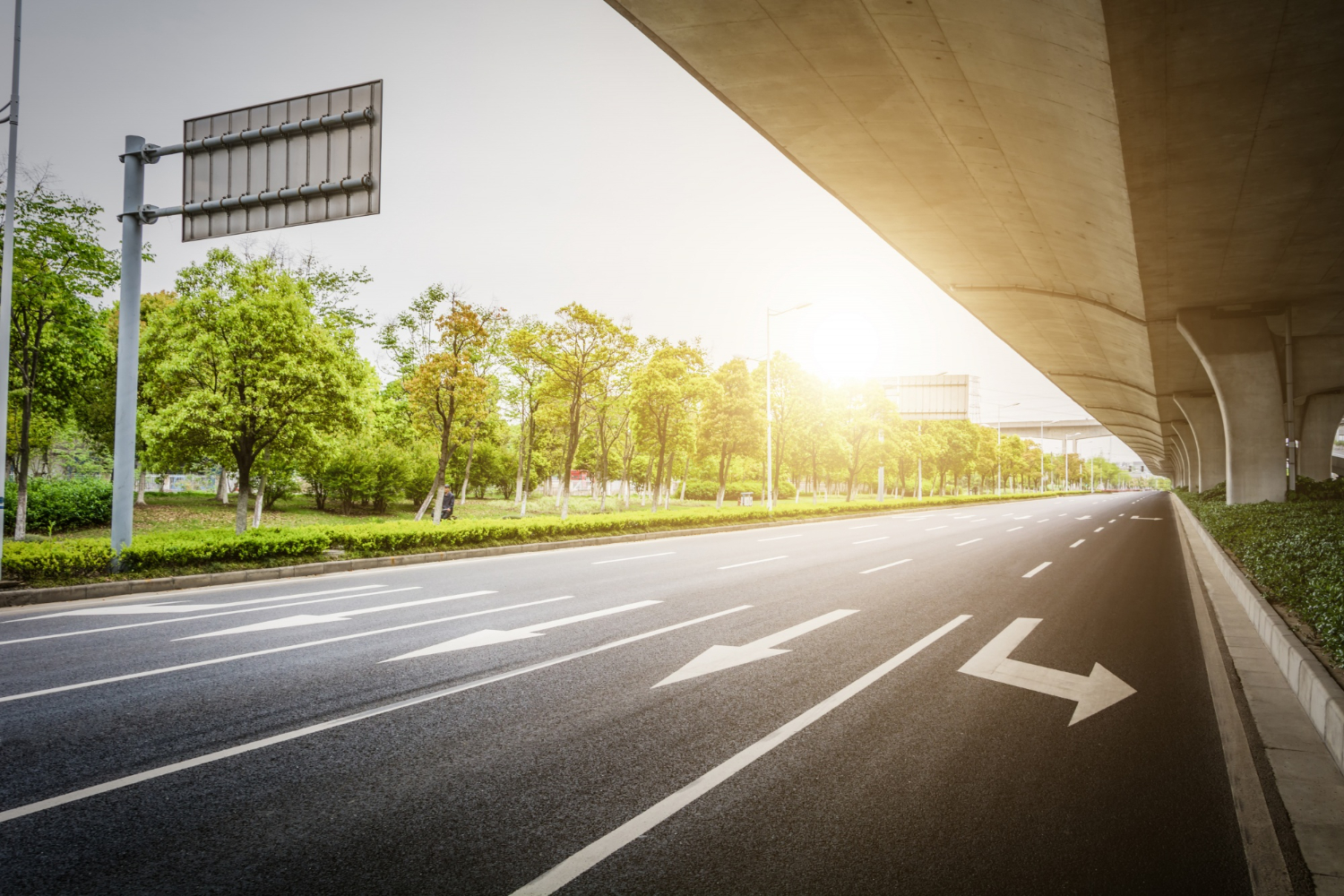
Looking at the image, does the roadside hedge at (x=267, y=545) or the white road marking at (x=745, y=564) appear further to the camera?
the white road marking at (x=745, y=564)

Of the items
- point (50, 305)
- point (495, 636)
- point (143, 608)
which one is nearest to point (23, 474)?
point (50, 305)

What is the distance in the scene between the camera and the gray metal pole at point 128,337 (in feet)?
37.1

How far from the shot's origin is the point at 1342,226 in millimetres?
12367

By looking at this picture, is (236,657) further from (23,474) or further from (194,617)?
(23,474)

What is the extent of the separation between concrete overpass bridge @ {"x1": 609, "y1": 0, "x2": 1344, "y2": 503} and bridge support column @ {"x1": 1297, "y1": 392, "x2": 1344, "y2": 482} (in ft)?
50.3

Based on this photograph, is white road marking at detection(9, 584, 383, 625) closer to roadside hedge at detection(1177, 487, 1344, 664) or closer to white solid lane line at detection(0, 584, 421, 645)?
white solid lane line at detection(0, 584, 421, 645)

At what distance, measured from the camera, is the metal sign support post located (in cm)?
1130

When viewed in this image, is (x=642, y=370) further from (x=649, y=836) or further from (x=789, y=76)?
(x=649, y=836)

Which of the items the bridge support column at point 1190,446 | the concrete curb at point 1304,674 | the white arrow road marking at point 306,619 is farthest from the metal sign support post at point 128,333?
the bridge support column at point 1190,446

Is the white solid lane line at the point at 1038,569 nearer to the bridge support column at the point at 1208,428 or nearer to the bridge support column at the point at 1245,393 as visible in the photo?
the bridge support column at the point at 1245,393

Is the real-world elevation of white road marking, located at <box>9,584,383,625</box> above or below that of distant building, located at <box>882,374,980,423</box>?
below

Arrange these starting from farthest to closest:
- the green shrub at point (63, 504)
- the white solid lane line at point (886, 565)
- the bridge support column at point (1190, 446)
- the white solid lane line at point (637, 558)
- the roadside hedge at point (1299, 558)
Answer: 1. the bridge support column at point (1190, 446)
2. the green shrub at point (63, 504)
3. the white solid lane line at point (637, 558)
4. the white solid lane line at point (886, 565)
5. the roadside hedge at point (1299, 558)

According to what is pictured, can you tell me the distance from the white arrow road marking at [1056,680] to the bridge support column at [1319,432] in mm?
33098

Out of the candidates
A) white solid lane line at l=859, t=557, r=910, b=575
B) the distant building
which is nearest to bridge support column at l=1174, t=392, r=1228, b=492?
the distant building
